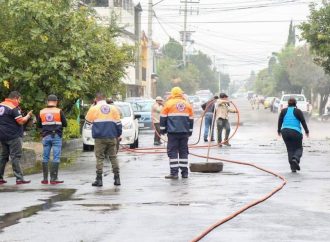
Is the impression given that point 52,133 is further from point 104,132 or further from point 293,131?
point 293,131

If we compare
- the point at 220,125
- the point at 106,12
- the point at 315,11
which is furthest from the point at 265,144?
the point at 106,12

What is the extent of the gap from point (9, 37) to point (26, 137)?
371 cm

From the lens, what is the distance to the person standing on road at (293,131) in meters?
17.5

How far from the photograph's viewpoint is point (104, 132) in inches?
578

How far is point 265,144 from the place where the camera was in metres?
28.5

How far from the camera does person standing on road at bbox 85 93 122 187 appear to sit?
14.7 meters

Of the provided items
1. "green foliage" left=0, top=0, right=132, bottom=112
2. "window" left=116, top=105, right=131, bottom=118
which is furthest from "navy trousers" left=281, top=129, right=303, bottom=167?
"window" left=116, top=105, right=131, bottom=118

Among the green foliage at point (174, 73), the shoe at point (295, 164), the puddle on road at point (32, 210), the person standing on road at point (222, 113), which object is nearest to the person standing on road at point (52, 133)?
the puddle on road at point (32, 210)

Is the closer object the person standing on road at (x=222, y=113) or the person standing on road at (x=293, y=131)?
the person standing on road at (x=293, y=131)

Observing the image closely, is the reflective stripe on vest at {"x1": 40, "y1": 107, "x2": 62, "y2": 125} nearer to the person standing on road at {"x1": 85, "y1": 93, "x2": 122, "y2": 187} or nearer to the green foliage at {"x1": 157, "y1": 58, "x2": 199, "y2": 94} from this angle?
the person standing on road at {"x1": 85, "y1": 93, "x2": 122, "y2": 187}

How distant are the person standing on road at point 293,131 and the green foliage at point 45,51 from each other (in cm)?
575

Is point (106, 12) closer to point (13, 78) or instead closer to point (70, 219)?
point (13, 78)

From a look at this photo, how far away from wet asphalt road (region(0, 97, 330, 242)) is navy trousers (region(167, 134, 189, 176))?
34 centimetres

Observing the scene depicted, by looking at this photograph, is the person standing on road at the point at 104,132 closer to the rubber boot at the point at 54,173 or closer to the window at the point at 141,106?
the rubber boot at the point at 54,173
